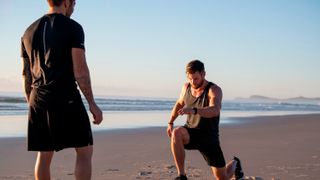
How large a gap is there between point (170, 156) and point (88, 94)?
437 centimetres

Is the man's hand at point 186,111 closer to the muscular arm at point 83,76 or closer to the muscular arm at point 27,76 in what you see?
the muscular arm at point 83,76

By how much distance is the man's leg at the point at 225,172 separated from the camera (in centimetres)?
509

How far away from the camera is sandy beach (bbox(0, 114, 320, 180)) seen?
234 inches

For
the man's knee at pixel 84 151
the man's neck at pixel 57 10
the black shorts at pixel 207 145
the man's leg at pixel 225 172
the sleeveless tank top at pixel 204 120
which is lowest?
the man's leg at pixel 225 172

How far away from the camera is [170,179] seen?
5.57 metres

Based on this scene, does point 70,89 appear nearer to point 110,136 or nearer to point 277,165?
point 277,165

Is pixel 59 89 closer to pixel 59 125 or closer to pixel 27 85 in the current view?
pixel 59 125

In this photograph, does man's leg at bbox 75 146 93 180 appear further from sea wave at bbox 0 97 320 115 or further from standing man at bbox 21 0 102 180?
sea wave at bbox 0 97 320 115

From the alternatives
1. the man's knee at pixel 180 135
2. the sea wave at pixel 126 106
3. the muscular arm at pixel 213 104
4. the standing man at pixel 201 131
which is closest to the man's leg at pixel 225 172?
the standing man at pixel 201 131

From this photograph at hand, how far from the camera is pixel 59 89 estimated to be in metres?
3.36

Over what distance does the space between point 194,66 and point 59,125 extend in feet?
6.72

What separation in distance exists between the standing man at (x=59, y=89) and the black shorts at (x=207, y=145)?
1821 millimetres

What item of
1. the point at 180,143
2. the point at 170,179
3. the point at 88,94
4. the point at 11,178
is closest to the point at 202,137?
the point at 180,143

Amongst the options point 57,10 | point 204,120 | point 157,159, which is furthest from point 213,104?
point 157,159
